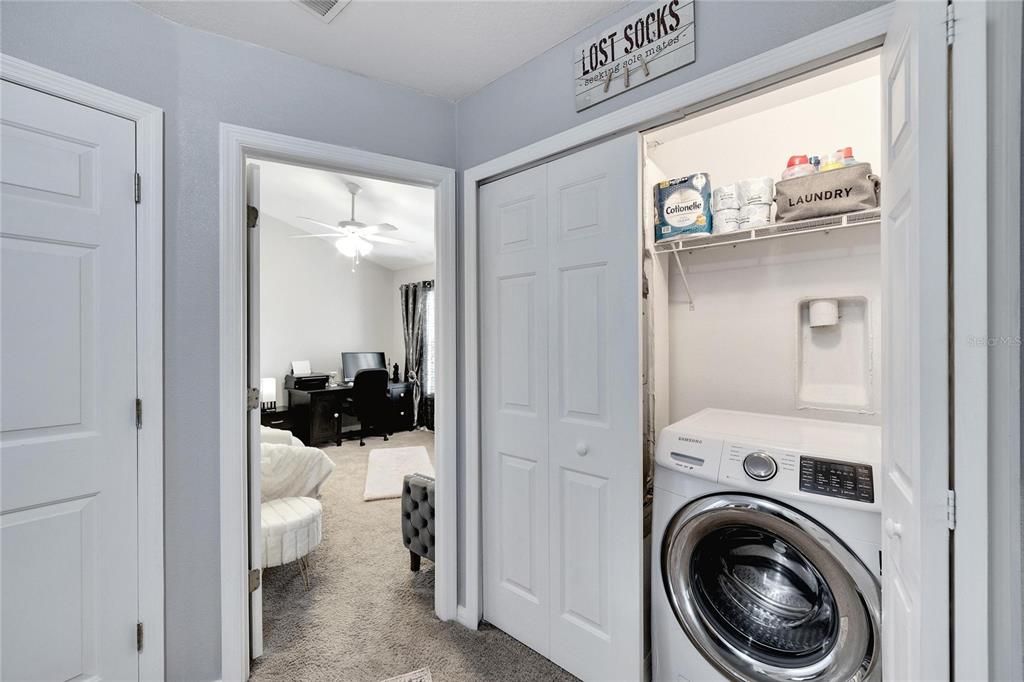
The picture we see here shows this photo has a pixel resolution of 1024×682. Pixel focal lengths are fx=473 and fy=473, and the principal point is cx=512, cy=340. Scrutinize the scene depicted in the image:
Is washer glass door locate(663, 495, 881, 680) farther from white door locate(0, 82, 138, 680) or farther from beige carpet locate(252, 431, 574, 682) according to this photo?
white door locate(0, 82, 138, 680)

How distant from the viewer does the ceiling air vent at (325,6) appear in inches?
62.1

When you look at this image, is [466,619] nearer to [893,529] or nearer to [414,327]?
[893,529]

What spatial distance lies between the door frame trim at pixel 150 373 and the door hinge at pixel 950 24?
2.11m

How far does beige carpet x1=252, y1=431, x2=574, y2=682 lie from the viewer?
1888 millimetres

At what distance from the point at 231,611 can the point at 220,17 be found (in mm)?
2138

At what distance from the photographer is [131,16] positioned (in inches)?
61.7

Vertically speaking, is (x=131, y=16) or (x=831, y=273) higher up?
(x=131, y=16)

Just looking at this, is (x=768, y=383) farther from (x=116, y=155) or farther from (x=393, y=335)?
(x=393, y=335)

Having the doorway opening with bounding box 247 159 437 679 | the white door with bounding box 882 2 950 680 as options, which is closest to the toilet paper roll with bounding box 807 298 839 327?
the white door with bounding box 882 2 950 680

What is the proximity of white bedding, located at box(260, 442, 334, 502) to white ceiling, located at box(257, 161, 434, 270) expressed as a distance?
2.23m

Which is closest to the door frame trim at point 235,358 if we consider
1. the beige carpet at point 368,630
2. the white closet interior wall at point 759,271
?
the beige carpet at point 368,630

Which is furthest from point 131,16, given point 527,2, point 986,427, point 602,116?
point 986,427

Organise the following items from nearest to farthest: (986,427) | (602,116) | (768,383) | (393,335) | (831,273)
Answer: (986,427) < (602,116) < (831,273) < (768,383) < (393,335)

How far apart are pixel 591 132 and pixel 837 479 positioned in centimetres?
136
